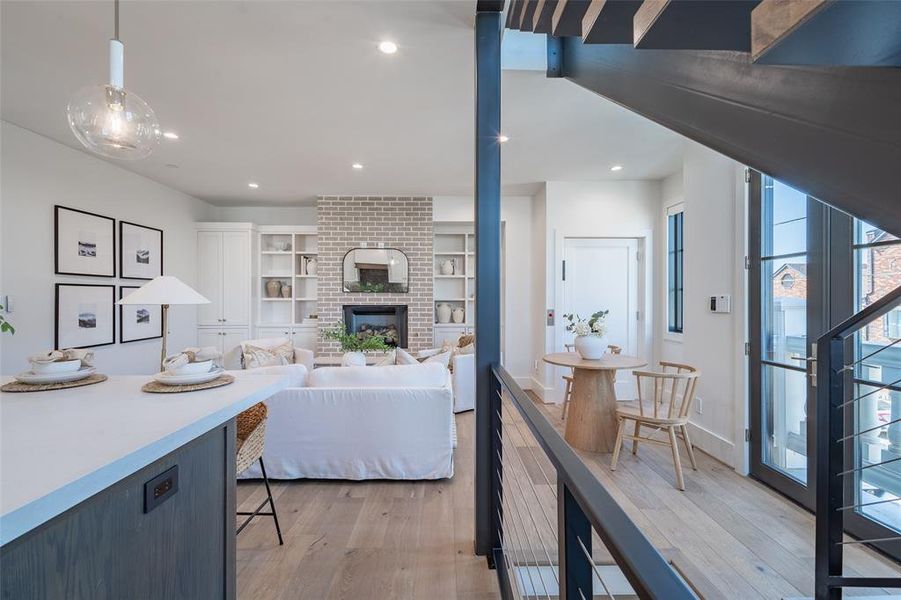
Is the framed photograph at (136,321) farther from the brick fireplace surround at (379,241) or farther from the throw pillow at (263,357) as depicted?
the brick fireplace surround at (379,241)

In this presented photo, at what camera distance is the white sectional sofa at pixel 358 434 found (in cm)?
263

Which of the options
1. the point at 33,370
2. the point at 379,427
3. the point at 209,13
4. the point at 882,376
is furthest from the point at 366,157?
the point at 882,376

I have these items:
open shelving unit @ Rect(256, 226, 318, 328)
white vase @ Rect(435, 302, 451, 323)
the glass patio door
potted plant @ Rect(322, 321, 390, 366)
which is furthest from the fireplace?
the glass patio door

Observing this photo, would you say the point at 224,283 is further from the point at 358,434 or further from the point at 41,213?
the point at 358,434

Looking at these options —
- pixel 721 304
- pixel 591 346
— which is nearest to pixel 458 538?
pixel 591 346

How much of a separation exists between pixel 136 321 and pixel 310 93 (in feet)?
11.9

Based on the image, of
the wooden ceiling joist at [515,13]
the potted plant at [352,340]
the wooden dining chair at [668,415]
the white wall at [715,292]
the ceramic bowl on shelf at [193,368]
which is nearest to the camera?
the ceramic bowl on shelf at [193,368]

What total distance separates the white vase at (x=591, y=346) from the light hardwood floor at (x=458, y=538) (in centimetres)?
88

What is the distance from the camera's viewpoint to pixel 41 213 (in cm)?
340

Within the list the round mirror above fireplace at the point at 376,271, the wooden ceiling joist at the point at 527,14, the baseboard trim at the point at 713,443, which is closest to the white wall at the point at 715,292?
the baseboard trim at the point at 713,443

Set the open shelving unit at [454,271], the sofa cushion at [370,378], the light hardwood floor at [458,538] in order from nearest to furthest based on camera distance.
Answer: the light hardwood floor at [458,538] < the sofa cushion at [370,378] < the open shelving unit at [454,271]

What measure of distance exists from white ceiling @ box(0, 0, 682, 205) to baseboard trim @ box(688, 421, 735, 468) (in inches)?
100

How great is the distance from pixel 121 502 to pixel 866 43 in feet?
5.15

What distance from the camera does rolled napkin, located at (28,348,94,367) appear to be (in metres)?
1.29
